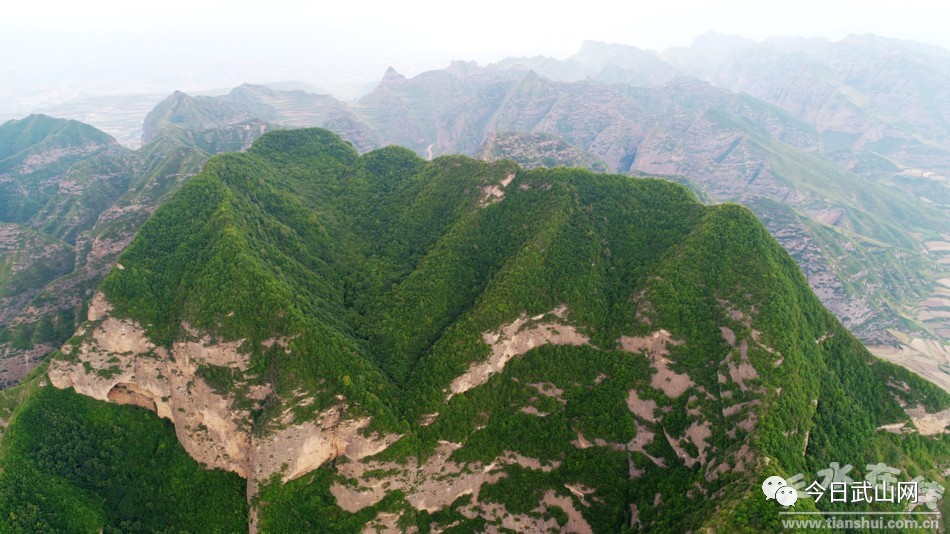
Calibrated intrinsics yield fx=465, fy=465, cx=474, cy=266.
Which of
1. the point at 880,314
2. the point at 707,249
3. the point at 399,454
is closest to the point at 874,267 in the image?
the point at 880,314

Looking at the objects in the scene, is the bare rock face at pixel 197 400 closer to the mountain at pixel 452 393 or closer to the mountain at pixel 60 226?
the mountain at pixel 452 393

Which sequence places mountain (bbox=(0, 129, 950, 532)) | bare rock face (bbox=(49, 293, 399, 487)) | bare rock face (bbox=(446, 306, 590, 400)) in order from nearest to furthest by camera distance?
1. mountain (bbox=(0, 129, 950, 532))
2. bare rock face (bbox=(49, 293, 399, 487))
3. bare rock face (bbox=(446, 306, 590, 400))

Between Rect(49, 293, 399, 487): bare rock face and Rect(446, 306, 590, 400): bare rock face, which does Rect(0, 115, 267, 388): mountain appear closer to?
Rect(49, 293, 399, 487): bare rock face

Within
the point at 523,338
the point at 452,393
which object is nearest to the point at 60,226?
the point at 452,393

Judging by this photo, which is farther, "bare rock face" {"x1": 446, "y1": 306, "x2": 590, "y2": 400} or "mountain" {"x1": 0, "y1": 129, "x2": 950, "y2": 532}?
"bare rock face" {"x1": 446, "y1": 306, "x2": 590, "y2": 400}

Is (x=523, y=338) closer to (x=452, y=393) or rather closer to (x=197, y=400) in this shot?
(x=452, y=393)

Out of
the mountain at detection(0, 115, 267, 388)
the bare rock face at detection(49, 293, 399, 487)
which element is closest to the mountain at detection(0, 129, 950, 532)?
the bare rock face at detection(49, 293, 399, 487)

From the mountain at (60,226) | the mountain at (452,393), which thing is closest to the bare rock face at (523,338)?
the mountain at (452,393)
